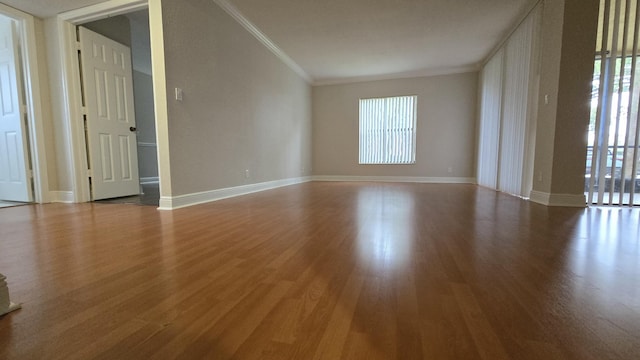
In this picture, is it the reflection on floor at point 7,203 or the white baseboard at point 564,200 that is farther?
the reflection on floor at point 7,203

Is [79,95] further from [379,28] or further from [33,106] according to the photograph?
[379,28]

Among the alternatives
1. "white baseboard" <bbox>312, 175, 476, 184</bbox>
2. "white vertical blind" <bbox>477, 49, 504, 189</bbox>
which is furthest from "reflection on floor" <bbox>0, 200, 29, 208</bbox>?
"white vertical blind" <bbox>477, 49, 504, 189</bbox>

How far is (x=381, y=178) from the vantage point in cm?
683

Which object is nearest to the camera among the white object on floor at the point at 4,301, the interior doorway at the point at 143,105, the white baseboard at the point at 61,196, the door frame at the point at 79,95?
the white object on floor at the point at 4,301

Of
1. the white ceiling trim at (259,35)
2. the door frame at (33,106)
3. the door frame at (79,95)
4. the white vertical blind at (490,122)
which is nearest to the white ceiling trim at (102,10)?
the door frame at (79,95)

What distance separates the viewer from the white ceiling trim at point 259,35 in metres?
3.56

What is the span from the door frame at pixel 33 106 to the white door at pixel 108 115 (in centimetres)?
54

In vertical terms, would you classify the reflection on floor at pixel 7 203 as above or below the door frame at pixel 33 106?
below

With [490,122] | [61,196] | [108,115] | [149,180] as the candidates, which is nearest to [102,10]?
[108,115]

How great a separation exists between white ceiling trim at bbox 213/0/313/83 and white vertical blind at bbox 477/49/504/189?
378 cm

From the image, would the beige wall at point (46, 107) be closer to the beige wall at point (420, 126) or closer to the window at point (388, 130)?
the beige wall at point (420, 126)

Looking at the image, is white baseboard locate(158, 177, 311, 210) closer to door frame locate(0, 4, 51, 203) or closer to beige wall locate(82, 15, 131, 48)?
door frame locate(0, 4, 51, 203)

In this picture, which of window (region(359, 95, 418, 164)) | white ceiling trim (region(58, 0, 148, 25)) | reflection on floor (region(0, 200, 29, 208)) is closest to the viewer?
white ceiling trim (region(58, 0, 148, 25))

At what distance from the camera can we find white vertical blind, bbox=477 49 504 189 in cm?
470
